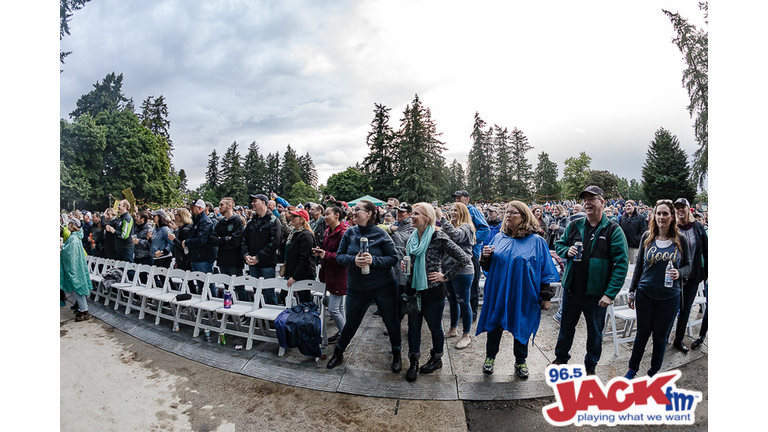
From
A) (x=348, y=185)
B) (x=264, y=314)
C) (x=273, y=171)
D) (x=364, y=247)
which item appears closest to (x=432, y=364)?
(x=364, y=247)

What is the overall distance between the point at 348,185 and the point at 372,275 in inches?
1762

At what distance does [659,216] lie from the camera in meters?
3.19

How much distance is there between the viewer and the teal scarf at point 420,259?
335 centimetres

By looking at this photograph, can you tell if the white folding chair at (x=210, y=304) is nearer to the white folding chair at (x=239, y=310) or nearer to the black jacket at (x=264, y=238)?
the white folding chair at (x=239, y=310)

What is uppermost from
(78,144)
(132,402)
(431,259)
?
(78,144)

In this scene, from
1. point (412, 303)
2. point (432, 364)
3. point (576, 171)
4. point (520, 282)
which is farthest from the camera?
point (576, 171)

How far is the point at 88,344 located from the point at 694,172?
94.0ft

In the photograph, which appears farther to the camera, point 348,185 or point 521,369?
point 348,185

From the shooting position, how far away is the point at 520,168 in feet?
164

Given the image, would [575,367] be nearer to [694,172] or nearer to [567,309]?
[567,309]

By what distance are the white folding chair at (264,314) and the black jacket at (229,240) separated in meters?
1.10

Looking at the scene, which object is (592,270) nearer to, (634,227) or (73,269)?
(634,227)

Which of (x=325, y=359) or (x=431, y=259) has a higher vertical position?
(x=431, y=259)
